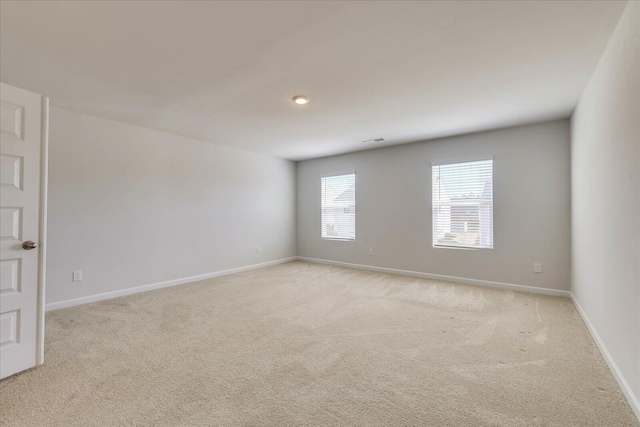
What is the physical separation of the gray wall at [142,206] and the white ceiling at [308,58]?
1.75ft

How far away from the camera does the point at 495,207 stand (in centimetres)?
421

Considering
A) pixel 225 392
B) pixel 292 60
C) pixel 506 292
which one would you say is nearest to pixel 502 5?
pixel 292 60

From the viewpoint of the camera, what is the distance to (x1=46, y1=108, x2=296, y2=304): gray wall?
342cm

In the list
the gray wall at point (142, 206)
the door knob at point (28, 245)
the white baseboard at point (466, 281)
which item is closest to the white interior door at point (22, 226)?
the door knob at point (28, 245)

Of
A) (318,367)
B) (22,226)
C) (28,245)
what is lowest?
(318,367)

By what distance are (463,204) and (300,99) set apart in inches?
122

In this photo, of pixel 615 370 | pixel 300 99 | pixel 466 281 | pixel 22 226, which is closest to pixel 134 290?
pixel 22 226

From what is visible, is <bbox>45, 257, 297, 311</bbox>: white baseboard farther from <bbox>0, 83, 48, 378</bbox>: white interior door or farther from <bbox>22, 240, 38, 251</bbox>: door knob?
<bbox>22, 240, 38, 251</bbox>: door knob

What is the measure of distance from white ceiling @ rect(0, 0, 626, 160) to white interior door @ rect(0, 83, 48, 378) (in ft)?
1.81

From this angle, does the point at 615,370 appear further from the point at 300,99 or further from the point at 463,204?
the point at 300,99

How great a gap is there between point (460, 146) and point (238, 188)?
3.98 m

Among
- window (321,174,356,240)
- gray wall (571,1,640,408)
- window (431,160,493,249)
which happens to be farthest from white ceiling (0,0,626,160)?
window (321,174,356,240)

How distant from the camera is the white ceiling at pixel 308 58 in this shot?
1.78 m

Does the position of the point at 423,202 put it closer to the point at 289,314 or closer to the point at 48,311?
the point at 289,314
